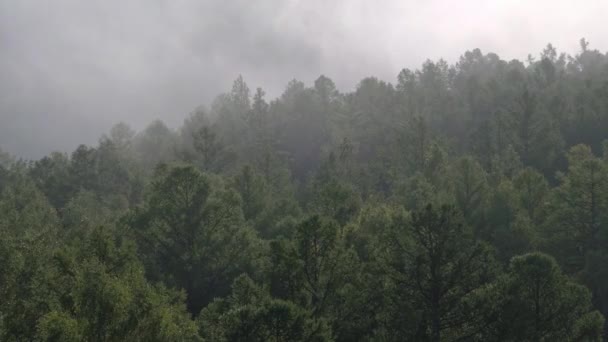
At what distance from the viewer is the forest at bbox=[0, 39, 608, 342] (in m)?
19.4

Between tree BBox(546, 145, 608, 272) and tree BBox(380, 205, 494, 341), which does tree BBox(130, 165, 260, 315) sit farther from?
tree BBox(546, 145, 608, 272)

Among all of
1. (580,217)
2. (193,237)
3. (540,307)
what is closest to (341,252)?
(540,307)

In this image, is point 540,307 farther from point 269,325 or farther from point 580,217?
point 580,217

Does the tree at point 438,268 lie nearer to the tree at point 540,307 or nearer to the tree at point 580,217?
the tree at point 540,307

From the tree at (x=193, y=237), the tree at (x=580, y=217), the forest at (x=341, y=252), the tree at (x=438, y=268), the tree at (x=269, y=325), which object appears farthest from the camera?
the tree at (x=193, y=237)

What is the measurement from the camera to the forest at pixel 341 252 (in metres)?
19.4

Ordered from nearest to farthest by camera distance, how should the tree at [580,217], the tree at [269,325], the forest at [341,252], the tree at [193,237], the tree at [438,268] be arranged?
the tree at [269,325] < the forest at [341,252] < the tree at [438,268] < the tree at [580,217] < the tree at [193,237]

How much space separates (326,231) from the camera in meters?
22.8

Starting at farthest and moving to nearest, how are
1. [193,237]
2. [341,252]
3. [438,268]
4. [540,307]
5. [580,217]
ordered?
[193,237] → [580,217] → [341,252] → [438,268] → [540,307]

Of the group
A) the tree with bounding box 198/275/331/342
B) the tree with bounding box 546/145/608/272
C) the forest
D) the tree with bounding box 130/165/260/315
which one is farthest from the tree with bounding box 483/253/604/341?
the tree with bounding box 130/165/260/315

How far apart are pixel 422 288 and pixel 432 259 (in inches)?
48.4

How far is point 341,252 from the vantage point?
23062 mm

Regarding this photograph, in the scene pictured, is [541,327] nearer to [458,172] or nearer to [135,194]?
[458,172]

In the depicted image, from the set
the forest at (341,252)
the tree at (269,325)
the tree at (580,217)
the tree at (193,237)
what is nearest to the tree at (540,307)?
the forest at (341,252)
